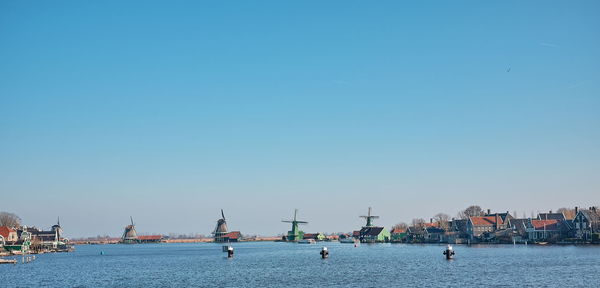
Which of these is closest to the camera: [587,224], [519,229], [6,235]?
[587,224]

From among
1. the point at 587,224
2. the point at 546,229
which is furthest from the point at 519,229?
the point at 587,224

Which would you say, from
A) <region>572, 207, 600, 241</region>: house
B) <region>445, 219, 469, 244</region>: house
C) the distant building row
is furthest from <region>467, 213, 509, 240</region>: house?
<region>572, 207, 600, 241</region>: house

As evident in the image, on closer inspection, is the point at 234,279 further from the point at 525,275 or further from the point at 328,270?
the point at 525,275

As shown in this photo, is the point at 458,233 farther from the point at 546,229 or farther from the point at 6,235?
the point at 6,235

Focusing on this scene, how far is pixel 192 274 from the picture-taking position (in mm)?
89375

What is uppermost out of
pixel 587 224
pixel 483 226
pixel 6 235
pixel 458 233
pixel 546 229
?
pixel 587 224

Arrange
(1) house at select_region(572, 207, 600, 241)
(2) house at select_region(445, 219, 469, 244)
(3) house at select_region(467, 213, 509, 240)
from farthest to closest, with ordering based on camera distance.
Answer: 1. (2) house at select_region(445, 219, 469, 244)
2. (3) house at select_region(467, 213, 509, 240)
3. (1) house at select_region(572, 207, 600, 241)

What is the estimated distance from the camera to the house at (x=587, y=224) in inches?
5856

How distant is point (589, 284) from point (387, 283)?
21240 millimetres

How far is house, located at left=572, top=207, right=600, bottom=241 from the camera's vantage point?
14875 centimetres

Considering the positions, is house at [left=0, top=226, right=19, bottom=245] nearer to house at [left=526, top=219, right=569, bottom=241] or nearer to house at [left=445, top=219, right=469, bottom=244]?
house at [left=445, top=219, right=469, bottom=244]

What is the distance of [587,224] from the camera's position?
150875 mm

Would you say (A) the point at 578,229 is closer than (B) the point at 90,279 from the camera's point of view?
No

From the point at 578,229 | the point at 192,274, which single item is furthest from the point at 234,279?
the point at 578,229
